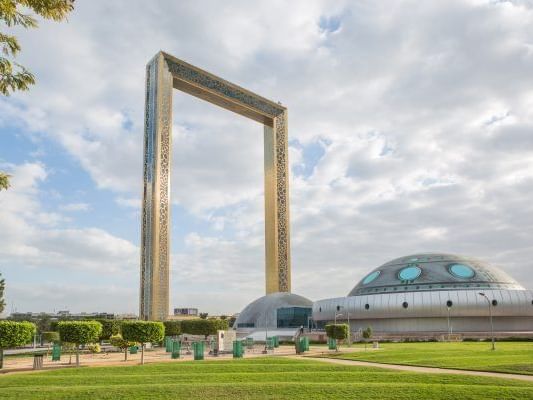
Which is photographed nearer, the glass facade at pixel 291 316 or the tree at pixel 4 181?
the tree at pixel 4 181

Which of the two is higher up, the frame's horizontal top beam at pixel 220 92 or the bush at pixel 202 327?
the frame's horizontal top beam at pixel 220 92

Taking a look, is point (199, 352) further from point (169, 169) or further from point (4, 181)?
point (169, 169)

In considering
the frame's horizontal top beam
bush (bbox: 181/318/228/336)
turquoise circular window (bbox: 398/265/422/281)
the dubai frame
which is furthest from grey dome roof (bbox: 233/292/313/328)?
the frame's horizontal top beam

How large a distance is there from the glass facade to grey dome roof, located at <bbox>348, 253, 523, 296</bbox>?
10.4 m

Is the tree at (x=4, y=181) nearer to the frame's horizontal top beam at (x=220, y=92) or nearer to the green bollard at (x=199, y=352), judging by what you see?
the green bollard at (x=199, y=352)

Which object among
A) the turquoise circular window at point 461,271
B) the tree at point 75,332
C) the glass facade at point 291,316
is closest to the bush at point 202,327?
the glass facade at point 291,316

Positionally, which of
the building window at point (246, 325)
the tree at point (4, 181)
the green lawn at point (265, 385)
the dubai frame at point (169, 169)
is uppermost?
the dubai frame at point (169, 169)

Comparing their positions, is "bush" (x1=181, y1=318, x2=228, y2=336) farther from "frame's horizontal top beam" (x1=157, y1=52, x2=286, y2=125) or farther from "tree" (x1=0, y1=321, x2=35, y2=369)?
"frame's horizontal top beam" (x1=157, y1=52, x2=286, y2=125)

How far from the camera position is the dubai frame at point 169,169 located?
72.4m

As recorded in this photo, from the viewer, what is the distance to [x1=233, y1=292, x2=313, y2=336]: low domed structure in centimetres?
9428

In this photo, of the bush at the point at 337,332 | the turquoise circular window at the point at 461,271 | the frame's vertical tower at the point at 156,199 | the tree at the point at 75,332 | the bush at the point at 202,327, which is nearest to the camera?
the tree at the point at 75,332

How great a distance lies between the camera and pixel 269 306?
310 ft

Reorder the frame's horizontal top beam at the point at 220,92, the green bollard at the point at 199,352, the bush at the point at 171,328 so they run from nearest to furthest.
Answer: the green bollard at the point at 199,352 → the bush at the point at 171,328 → the frame's horizontal top beam at the point at 220,92

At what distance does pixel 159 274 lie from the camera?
237ft
